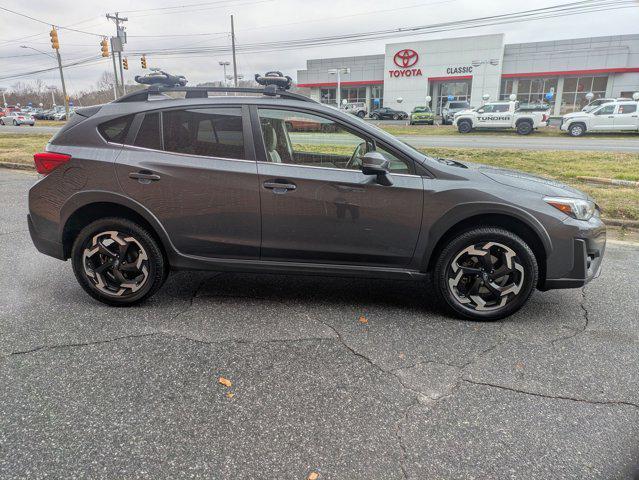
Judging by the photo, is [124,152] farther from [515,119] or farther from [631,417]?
[515,119]

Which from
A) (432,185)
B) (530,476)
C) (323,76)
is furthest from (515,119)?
(323,76)

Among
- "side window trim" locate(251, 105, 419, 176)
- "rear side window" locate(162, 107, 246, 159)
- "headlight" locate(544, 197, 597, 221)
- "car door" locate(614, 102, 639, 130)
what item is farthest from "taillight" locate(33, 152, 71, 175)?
"car door" locate(614, 102, 639, 130)

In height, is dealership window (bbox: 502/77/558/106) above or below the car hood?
above

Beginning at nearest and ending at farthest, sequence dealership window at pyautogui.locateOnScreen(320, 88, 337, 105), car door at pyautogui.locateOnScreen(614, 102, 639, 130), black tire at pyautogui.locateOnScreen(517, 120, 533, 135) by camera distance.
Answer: car door at pyautogui.locateOnScreen(614, 102, 639, 130) → black tire at pyautogui.locateOnScreen(517, 120, 533, 135) → dealership window at pyautogui.locateOnScreen(320, 88, 337, 105)

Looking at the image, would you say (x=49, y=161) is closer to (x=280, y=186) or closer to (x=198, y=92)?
(x=198, y=92)

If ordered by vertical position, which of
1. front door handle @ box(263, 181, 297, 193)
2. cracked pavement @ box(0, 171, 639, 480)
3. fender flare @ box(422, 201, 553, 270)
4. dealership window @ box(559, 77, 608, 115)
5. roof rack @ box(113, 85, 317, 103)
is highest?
dealership window @ box(559, 77, 608, 115)

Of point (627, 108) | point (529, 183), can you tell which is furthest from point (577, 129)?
point (529, 183)

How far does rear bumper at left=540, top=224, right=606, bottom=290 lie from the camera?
3.46 meters

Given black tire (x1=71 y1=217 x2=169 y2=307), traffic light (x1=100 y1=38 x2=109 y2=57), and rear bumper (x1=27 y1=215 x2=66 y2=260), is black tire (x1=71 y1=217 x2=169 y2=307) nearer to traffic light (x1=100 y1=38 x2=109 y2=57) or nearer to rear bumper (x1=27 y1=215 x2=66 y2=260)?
rear bumper (x1=27 y1=215 x2=66 y2=260)

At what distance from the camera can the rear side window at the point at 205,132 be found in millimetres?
3660

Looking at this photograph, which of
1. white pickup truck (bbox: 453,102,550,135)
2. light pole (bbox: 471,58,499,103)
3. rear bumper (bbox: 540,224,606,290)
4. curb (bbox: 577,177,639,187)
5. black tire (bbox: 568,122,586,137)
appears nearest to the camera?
rear bumper (bbox: 540,224,606,290)

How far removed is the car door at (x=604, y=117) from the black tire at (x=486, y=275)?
2532 cm

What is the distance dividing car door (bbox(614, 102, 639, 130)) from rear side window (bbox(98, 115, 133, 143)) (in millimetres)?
27146

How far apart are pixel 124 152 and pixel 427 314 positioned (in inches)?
110
